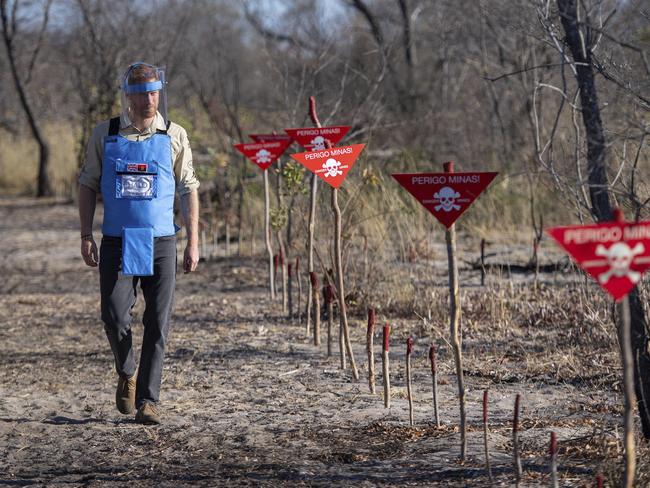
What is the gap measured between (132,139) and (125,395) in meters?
1.27

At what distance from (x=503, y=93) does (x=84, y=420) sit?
31.7 ft

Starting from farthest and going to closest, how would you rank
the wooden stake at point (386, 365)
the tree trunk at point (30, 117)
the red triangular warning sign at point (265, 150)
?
1. the tree trunk at point (30, 117)
2. the red triangular warning sign at point (265, 150)
3. the wooden stake at point (386, 365)

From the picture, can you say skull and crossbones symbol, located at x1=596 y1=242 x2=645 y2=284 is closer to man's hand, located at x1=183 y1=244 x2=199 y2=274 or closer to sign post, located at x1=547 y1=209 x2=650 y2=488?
sign post, located at x1=547 y1=209 x2=650 y2=488

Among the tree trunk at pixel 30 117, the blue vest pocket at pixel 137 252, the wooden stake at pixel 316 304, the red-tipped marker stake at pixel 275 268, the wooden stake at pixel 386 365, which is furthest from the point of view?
the tree trunk at pixel 30 117

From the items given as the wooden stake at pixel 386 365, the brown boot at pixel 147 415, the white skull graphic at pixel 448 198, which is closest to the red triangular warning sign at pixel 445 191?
the white skull graphic at pixel 448 198

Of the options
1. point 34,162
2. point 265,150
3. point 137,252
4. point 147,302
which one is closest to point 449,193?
point 137,252

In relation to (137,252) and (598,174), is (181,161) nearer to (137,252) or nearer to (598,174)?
(137,252)

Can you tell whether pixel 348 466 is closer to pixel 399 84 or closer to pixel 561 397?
pixel 561 397

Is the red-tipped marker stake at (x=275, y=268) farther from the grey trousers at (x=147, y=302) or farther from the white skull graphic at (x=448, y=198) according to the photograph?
the white skull graphic at (x=448, y=198)

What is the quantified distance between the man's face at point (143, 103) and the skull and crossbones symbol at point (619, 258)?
2.52 meters

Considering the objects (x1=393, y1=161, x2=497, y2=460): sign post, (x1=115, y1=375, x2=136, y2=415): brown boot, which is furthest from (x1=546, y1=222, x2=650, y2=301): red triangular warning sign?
(x1=115, y1=375, x2=136, y2=415): brown boot

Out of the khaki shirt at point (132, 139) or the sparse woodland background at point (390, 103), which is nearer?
the khaki shirt at point (132, 139)

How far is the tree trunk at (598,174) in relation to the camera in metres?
4.23

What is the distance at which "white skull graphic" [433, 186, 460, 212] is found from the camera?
14.6 ft
